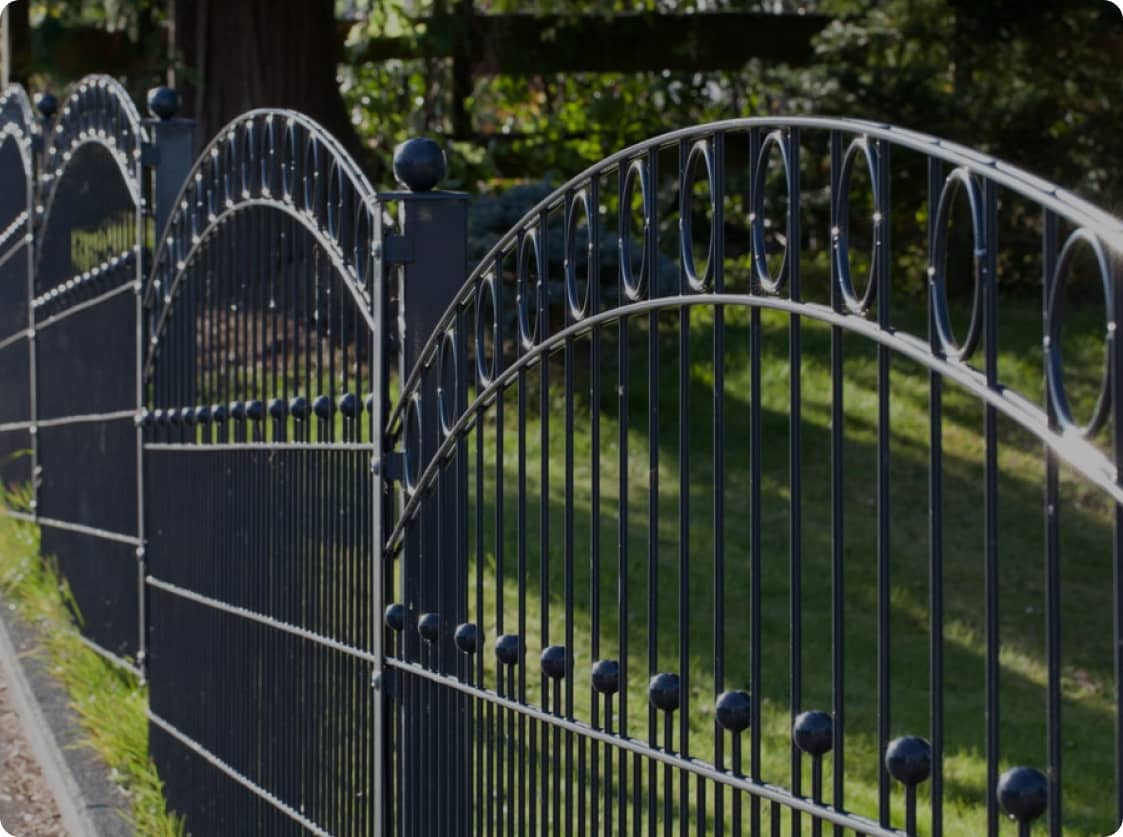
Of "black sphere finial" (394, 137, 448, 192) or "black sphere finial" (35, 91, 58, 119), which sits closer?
"black sphere finial" (394, 137, 448, 192)

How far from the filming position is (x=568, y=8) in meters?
12.8

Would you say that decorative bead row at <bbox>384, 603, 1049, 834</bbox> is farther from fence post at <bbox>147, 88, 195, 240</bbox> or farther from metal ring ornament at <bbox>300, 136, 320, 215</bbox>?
fence post at <bbox>147, 88, 195, 240</bbox>

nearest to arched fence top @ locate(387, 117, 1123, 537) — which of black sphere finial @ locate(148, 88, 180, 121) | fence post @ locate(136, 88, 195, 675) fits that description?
fence post @ locate(136, 88, 195, 675)

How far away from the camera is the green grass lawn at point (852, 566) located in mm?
5418

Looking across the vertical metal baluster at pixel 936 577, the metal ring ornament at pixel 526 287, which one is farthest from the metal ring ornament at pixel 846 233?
the metal ring ornament at pixel 526 287

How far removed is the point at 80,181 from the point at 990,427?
5.53 metres

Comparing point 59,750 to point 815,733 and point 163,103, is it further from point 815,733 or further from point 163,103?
point 815,733

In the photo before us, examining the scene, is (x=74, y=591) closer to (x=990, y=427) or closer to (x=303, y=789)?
(x=303, y=789)

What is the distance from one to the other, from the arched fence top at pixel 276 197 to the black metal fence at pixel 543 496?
2cm

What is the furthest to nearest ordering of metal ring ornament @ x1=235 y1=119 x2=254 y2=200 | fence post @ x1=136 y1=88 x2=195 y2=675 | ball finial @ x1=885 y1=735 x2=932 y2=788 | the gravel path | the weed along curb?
fence post @ x1=136 y1=88 x2=195 y2=675 < the gravel path < the weed along curb < metal ring ornament @ x1=235 y1=119 x2=254 y2=200 < ball finial @ x1=885 y1=735 x2=932 y2=788

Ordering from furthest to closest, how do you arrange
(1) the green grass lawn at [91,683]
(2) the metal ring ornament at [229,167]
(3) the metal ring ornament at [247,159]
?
1. (1) the green grass lawn at [91,683]
2. (2) the metal ring ornament at [229,167]
3. (3) the metal ring ornament at [247,159]

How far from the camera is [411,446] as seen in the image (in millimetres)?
3238

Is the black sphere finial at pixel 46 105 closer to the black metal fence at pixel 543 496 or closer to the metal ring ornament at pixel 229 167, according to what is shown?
the black metal fence at pixel 543 496

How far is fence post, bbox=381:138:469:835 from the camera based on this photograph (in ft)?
9.91
